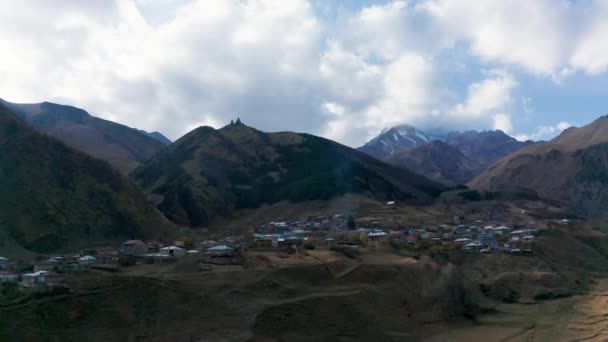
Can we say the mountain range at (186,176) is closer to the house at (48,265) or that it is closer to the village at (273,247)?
the village at (273,247)

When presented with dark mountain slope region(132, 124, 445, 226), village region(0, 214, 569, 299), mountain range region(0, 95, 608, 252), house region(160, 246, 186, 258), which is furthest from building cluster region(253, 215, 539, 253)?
dark mountain slope region(132, 124, 445, 226)

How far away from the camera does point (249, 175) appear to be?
421 ft

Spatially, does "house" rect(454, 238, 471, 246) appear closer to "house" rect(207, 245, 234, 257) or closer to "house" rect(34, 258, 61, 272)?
"house" rect(207, 245, 234, 257)

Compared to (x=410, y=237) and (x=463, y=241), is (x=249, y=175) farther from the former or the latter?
(x=463, y=241)

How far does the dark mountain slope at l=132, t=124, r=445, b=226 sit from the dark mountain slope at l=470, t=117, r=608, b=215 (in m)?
33.6

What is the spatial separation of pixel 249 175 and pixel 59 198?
209 ft

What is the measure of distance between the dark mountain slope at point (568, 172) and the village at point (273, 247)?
65702 millimetres

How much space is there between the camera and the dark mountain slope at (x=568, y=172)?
143500mm

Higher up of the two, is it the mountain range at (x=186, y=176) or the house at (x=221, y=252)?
the mountain range at (x=186, y=176)

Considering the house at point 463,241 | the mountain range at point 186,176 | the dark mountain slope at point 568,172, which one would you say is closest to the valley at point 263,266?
the mountain range at point 186,176

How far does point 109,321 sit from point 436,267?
30550mm

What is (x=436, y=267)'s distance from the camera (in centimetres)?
5256

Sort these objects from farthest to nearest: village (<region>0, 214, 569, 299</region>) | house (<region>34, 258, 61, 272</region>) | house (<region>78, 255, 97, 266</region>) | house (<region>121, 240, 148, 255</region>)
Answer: house (<region>121, 240, 148, 255</region>) → house (<region>78, 255, 97, 266</region>) → house (<region>34, 258, 61, 272</region>) → village (<region>0, 214, 569, 299</region>)

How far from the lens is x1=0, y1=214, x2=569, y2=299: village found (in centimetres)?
4098
